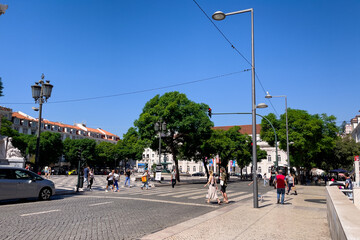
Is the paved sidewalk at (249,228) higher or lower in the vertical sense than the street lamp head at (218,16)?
lower

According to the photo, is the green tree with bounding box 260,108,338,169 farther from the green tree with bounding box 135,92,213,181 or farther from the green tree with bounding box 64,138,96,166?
the green tree with bounding box 64,138,96,166

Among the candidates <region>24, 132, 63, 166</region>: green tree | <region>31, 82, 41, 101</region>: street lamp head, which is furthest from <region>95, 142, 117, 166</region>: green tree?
<region>31, 82, 41, 101</region>: street lamp head

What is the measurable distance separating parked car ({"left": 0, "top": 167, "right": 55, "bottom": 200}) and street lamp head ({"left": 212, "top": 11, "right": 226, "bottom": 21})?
37.6 ft

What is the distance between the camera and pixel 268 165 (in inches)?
3649

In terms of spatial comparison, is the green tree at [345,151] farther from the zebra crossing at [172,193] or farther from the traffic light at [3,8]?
the traffic light at [3,8]

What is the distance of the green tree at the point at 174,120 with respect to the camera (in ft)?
119

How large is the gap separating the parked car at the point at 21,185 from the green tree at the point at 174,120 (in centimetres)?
2276

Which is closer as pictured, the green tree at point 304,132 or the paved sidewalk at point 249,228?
the paved sidewalk at point 249,228

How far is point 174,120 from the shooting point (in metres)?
36.5

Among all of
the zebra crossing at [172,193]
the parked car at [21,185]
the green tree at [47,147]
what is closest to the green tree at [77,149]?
the green tree at [47,147]

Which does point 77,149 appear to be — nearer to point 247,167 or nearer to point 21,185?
point 247,167

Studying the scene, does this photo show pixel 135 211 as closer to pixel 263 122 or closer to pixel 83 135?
pixel 263 122

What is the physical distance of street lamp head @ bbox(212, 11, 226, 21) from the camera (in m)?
12.6

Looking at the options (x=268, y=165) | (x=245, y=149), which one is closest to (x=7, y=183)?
(x=245, y=149)
